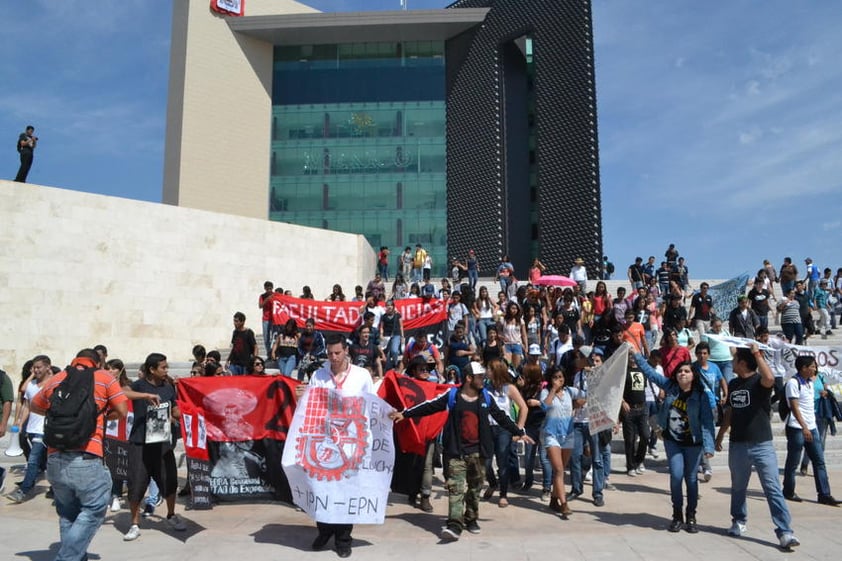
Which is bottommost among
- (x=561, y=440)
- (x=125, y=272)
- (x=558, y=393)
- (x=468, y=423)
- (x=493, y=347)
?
(x=561, y=440)

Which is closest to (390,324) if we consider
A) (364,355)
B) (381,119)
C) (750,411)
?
(364,355)

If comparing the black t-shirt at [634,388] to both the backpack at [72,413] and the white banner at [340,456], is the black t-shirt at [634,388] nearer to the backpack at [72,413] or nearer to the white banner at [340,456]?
the white banner at [340,456]

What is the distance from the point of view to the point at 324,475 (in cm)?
661

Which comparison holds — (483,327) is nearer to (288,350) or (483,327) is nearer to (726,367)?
(288,350)

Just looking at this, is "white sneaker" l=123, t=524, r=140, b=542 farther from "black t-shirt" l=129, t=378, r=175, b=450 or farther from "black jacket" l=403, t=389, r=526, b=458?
"black jacket" l=403, t=389, r=526, b=458

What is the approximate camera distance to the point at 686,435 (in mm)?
7250

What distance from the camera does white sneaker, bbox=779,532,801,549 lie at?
6.38 m

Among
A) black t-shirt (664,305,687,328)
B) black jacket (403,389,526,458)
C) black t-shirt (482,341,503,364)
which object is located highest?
black t-shirt (664,305,687,328)

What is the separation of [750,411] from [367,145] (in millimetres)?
34408

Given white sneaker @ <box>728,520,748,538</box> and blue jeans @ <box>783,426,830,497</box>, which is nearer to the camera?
white sneaker @ <box>728,520,748,538</box>

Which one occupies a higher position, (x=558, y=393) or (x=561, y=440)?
(x=558, y=393)

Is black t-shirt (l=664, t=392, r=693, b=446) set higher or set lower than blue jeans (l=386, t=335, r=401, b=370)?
lower

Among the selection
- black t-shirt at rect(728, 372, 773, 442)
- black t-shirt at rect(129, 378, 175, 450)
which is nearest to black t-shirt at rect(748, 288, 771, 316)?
black t-shirt at rect(728, 372, 773, 442)

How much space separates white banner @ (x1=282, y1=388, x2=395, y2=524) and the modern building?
2912 centimetres
